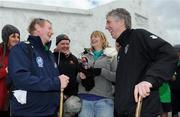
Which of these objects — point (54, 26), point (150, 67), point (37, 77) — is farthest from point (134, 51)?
point (54, 26)

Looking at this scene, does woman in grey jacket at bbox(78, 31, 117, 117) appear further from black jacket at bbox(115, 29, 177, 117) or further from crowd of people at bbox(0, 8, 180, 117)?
black jacket at bbox(115, 29, 177, 117)

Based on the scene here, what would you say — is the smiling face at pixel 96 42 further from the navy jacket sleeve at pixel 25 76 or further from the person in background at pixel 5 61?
the navy jacket sleeve at pixel 25 76

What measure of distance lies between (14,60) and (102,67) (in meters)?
1.58

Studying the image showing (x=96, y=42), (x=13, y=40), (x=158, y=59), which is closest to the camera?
(x=158, y=59)

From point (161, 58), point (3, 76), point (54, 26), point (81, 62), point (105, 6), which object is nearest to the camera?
point (161, 58)

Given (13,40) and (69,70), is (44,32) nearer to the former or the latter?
(13,40)

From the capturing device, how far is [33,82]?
3693 mm

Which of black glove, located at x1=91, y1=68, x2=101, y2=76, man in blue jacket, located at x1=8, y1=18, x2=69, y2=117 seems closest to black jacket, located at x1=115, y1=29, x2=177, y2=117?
man in blue jacket, located at x1=8, y1=18, x2=69, y2=117

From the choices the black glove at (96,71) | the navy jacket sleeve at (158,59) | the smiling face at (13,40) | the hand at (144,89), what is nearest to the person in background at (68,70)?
the black glove at (96,71)

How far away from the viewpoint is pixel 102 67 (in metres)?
5.09

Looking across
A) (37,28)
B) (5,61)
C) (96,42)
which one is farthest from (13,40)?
(96,42)

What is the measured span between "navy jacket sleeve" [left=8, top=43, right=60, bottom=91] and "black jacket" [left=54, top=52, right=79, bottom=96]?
1216mm

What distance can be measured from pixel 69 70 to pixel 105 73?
470 mm

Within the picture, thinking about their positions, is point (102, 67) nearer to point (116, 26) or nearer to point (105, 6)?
point (116, 26)
